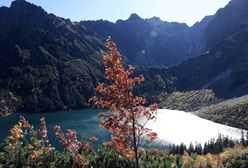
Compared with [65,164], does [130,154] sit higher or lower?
higher

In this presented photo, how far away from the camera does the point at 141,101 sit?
74.2 ft

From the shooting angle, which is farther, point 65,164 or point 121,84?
point 65,164

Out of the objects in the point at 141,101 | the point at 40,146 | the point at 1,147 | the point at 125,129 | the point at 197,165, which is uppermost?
the point at 141,101

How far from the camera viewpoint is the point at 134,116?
2219 centimetres

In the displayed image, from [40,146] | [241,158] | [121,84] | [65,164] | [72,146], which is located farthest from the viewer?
[241,158]

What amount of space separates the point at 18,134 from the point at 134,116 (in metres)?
15.1

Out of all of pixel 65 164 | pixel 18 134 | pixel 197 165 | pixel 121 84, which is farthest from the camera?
pixel 197 165

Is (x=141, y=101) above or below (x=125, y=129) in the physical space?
above

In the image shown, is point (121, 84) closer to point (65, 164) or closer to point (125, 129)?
point (125, 129)

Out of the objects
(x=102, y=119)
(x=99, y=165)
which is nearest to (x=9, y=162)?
(x=99, y=165)

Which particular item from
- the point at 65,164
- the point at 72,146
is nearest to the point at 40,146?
the point at 72,146

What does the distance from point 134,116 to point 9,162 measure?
104985 millimetres

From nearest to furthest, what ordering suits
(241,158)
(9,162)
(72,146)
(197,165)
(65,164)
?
1. (72,146)
2. (9,162)
3. (65,164)
4. (241,158)
5. (197,165)

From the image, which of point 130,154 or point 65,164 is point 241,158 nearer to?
point 65,164
